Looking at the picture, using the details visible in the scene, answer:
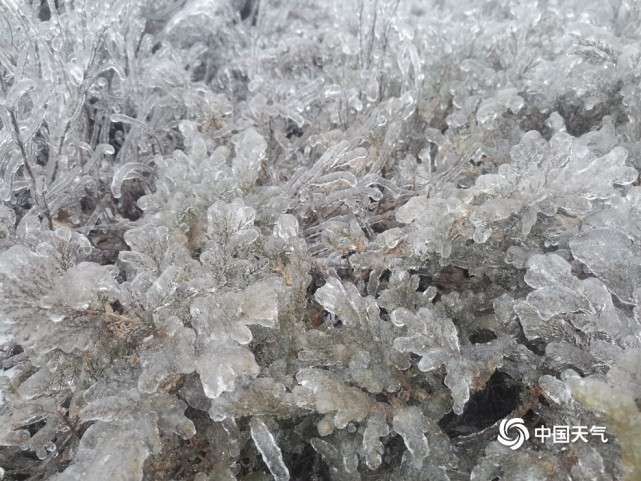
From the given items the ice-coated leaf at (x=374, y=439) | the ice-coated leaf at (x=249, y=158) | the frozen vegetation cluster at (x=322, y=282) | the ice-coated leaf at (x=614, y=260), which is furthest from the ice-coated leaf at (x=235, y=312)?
the ice-coated leaf at (x=614, y=260)

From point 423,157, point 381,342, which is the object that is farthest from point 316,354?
point 423,157

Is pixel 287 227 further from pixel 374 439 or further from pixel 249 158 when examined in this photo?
pixel 374 439

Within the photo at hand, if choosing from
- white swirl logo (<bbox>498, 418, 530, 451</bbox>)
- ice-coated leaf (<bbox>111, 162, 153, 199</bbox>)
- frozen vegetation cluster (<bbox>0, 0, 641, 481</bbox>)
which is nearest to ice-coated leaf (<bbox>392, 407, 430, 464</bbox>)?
frozen vegetation cluster (<bbox>0, 0, 641, 481</bbox>)

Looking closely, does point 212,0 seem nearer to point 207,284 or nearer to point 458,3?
point 458,3

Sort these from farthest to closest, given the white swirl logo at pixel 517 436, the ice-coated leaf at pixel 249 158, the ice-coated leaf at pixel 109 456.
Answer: the ice-coated leaf at pixel 249 158 < the white swirl logo at pixel 517 436 < the ice-coated leaf at pixel 109 456

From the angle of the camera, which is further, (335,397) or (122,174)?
(122,174)

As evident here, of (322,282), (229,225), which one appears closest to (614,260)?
(322,282)

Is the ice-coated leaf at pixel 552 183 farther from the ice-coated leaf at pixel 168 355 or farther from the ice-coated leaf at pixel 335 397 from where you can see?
the ice-coated leaf at pixel 168 355
